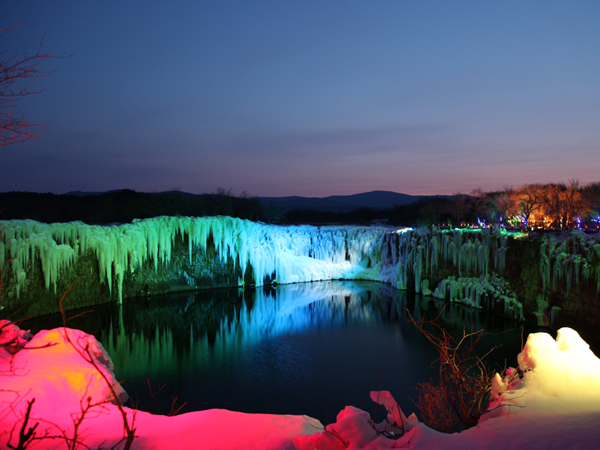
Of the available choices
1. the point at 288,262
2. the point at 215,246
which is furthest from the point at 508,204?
the point at 215,246

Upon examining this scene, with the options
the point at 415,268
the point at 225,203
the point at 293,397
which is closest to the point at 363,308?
the point at 415,268

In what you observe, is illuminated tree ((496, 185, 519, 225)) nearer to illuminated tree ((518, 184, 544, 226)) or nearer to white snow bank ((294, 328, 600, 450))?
illuminated tree ((518, 184, 544, 226))

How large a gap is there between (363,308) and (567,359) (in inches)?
620

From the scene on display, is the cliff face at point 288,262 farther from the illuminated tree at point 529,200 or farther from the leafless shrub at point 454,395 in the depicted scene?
the illuminated tree at point 529,200

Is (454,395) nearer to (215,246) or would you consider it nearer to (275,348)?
(275,348)

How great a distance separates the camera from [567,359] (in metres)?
4.40

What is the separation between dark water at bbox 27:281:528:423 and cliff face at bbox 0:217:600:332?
1.32 meters

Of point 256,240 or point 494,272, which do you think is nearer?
point 494,272

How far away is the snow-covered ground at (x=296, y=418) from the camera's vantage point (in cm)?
343

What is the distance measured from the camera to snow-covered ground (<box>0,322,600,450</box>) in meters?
3.43

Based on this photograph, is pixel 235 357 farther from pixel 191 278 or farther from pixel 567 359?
pixel 191 278

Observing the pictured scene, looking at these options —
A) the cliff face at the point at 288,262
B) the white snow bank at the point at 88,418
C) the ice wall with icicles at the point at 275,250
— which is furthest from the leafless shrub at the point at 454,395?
the ice wall with icicles at the point at 275,250

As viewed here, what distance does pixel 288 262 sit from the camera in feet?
92.9

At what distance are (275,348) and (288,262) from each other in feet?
50.0
